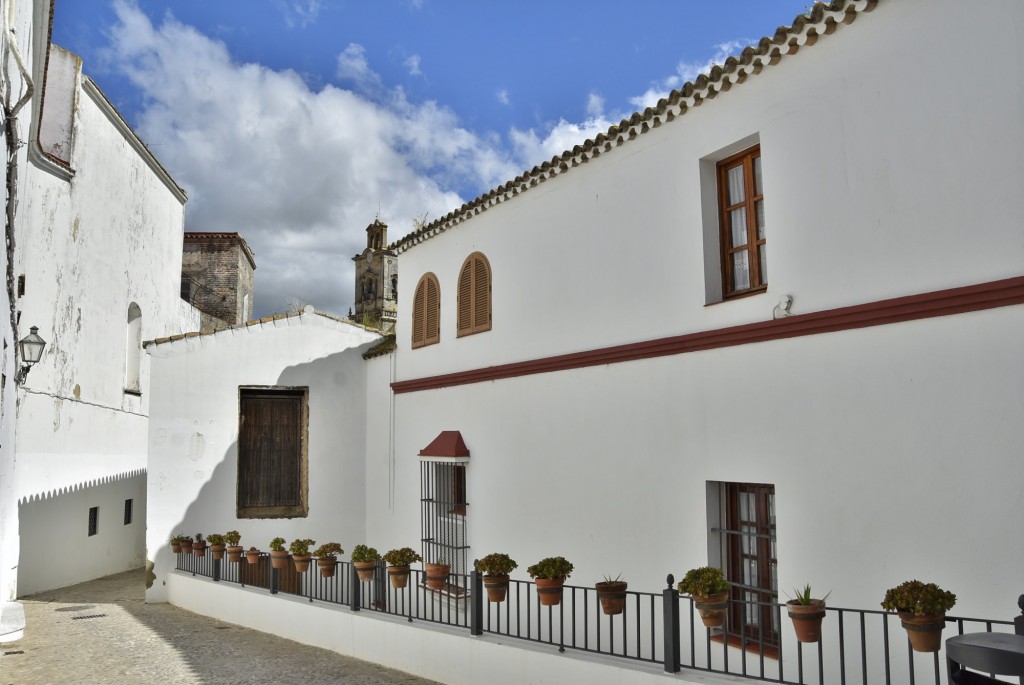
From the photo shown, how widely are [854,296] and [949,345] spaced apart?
2.96 feet

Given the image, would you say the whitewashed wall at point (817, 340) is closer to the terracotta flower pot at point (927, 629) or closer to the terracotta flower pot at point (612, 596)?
the terracotta flower pot at point (927, 629)

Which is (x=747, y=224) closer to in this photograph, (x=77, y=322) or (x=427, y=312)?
(x=427, y=312)

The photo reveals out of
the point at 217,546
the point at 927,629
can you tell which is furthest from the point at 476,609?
the point at 217,546

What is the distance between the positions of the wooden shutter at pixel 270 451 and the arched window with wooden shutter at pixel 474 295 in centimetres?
434

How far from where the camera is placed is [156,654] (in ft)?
33.7

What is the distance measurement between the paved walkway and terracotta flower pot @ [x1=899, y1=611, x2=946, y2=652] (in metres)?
5.20

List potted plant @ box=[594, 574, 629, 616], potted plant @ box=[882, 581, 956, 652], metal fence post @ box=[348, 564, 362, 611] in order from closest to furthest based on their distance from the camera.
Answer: potted plant @ box=[882, 581, 956, 652] → potted plant @ box=[594, 574, 629, 616] → metal fence post @ box=[348, 564, 362, 611]

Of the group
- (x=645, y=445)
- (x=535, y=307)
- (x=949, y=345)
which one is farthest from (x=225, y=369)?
(x=949, y=345)

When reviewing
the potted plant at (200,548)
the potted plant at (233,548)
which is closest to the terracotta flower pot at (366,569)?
the potted plant at (233,548)

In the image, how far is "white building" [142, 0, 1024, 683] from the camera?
5.86 meters

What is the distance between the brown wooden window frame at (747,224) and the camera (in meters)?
7.79

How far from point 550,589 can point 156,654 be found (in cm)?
561

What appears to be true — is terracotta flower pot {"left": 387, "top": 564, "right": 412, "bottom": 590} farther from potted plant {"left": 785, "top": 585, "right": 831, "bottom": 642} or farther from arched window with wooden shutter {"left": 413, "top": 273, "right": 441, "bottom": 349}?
potted plant {"left": 785, "top": 585, "right": 831, "bottom": 642}

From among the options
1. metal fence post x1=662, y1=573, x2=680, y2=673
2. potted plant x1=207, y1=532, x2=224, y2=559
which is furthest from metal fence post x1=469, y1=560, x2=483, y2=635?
potted plant x1=207, y1=532, x2=224, y2=559
